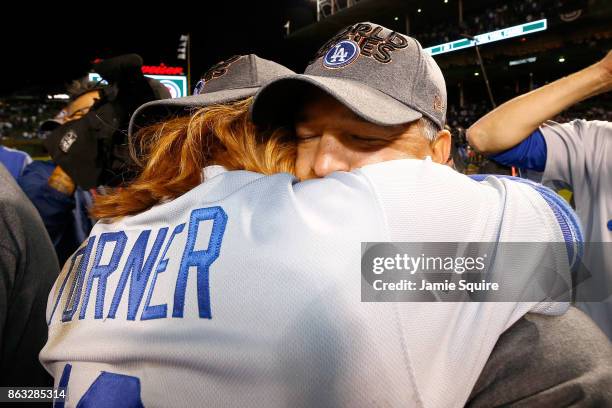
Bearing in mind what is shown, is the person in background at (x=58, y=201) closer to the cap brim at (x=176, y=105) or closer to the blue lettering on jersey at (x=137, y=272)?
the cap brim at (x=176, y=105)

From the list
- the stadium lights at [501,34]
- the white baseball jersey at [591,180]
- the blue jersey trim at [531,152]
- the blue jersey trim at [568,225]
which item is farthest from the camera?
the stadium lights at [501,34]

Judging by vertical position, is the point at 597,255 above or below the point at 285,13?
above

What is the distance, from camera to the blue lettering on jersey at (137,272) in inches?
22.0

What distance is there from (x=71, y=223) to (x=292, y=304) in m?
1.75

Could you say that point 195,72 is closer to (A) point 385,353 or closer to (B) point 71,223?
(B) point 71,223

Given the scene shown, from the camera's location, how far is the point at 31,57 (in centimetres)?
706

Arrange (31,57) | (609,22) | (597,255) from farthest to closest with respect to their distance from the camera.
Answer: (609,22)
(31,57)
(597,255)

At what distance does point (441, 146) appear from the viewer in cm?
90

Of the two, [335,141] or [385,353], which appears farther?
[335,141]

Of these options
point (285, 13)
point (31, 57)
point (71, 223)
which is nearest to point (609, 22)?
point (285, 13)

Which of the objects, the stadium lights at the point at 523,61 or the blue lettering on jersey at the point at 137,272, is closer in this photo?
the blue lettering on jersey at the point at 137,272

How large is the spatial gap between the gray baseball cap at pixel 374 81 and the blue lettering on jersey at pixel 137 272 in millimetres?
274

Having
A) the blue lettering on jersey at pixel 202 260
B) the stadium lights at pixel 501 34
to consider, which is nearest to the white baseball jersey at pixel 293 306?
the blue lettering on jersey at pixel 202 260

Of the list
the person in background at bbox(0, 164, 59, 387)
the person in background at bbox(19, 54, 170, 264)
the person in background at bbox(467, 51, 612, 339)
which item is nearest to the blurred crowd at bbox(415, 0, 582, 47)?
the person in background at bbox(467, 51, 612, 339)
